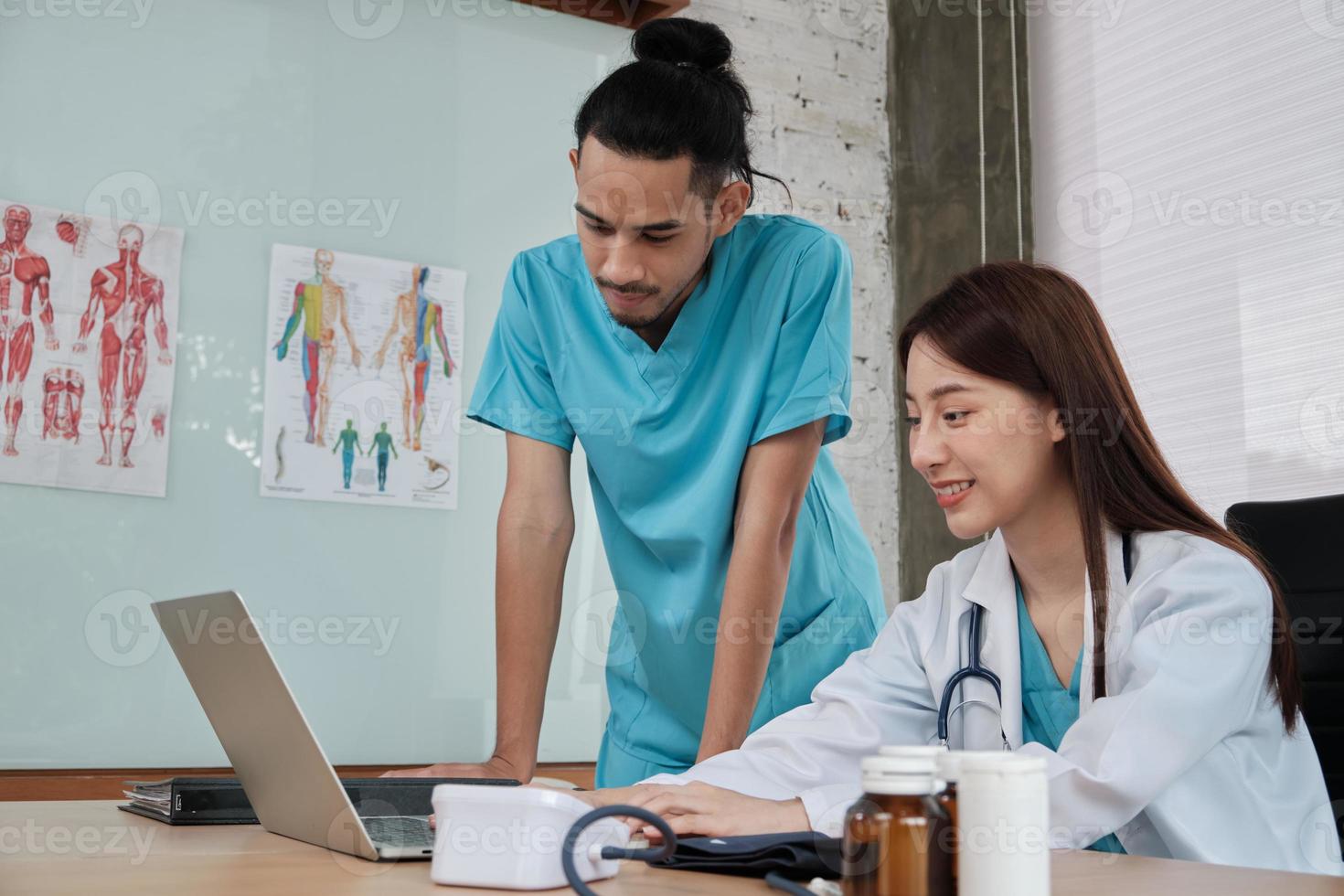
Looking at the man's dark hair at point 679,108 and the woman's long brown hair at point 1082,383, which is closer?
the woman's long brown hair at point 1082,383

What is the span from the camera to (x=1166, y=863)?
869 mm

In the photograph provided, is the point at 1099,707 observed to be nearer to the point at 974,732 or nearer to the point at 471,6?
the point at 974,732

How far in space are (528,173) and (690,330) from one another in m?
1.16

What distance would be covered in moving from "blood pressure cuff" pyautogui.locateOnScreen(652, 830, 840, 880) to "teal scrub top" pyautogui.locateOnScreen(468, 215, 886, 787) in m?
0.74

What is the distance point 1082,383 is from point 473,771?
0.73m

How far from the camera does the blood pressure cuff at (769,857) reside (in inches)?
29.5

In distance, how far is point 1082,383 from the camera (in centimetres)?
126

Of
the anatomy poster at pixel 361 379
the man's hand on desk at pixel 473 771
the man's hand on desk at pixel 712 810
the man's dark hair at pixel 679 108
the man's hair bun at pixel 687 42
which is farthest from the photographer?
the anatomy poster at pixel 361 379

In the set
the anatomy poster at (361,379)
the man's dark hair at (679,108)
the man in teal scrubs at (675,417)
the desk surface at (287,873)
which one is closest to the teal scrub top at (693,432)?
the man in teal scrubs at (675,417)

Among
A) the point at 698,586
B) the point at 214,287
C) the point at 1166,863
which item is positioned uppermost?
the point at 214,287

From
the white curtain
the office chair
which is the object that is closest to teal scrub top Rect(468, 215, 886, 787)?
A: the office chair

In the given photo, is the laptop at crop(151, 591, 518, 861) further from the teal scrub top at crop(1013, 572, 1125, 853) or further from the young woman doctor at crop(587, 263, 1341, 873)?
the teal scrub top at crop(1013, 572, 1125, 853)

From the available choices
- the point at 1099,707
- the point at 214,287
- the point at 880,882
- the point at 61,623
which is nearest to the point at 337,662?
the point at 61,623

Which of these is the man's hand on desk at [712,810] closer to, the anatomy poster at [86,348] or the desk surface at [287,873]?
the desk surface at [287,873]
